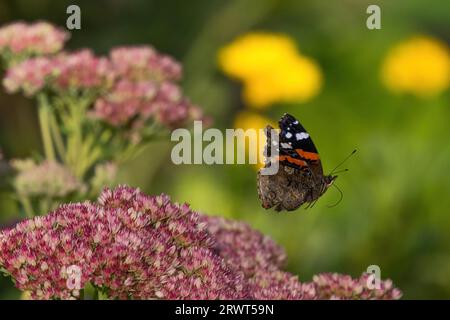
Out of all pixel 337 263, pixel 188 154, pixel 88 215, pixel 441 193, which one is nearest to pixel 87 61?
pixel 88 215

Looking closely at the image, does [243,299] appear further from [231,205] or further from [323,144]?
[323,144]

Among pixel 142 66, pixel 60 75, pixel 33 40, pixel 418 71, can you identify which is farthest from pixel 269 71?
pixel 60 75

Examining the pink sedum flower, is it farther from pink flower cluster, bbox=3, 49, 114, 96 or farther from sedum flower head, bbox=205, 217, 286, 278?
sedum flower head, bbox=205, 217, 286, 278

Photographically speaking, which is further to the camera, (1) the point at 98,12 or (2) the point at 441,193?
(1) the point at 98,12

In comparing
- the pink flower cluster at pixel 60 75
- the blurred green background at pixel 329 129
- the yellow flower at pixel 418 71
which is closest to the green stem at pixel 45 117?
the pink flower cluster at pixel 60 75

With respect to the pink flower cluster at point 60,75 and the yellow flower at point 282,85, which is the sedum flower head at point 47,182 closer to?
the pink flower cluster at point 60,75

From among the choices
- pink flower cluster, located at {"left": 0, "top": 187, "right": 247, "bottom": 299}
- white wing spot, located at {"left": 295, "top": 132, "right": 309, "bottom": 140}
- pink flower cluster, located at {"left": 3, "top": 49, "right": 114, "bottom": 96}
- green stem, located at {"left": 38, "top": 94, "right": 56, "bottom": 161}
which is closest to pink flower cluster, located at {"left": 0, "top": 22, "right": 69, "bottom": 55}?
pink flower cluster, located at {"left": 3, "top": 49, "right": 114, "bottom": 96}
